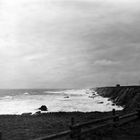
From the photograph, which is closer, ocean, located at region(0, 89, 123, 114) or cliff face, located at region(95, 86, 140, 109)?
cliff face, located at region(95, 86, 140, 109)

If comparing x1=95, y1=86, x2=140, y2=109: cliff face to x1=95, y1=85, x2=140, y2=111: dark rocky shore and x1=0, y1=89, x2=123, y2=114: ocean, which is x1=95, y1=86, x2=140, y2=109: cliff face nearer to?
x1=95, y1=85, x2=140, y2=111: dark rocky shore

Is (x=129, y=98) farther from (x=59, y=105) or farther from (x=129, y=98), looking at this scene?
(x=59, y=105)

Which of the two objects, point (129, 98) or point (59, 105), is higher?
point (129, 98)

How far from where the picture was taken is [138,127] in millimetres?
12508

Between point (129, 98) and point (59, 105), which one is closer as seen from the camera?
point (129, 98)

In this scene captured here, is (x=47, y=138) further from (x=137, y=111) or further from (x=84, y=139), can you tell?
(x=137, y=111)

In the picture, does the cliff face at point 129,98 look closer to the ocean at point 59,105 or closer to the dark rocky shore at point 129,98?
the dark rocky shore at point 129,98

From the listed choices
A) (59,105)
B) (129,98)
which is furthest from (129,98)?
(59,105)

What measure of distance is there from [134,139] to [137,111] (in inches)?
166

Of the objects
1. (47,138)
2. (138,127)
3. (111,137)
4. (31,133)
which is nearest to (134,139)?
(111,137)

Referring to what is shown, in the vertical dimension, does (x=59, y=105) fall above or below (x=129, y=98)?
below

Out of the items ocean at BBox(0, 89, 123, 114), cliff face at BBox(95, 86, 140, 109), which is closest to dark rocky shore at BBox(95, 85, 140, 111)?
cliff face at BBox(95, 86, 140, 109)

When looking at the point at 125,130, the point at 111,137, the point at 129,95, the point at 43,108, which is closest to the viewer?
the point at 111,137

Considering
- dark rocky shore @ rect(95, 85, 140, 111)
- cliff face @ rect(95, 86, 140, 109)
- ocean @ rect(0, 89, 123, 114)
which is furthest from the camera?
ocean @ rect(0, 89, 123, 114)
